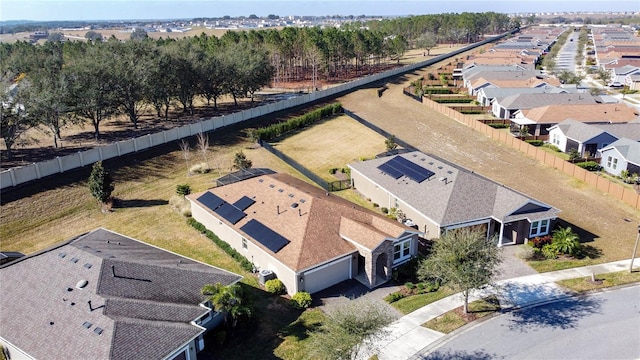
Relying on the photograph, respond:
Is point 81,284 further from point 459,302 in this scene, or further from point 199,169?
point 199,169

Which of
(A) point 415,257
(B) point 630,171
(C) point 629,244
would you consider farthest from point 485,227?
(B) point 630,171

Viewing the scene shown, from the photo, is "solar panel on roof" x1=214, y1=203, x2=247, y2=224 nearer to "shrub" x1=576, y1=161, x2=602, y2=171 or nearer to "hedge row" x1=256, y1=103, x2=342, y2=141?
"hedge row" x1=256, y1=103, x2=342, y2=141

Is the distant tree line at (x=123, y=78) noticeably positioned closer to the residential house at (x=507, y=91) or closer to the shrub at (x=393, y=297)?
the residential house at (x=507, y=91)

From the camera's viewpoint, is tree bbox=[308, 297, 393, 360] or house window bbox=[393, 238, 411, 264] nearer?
tree bbox=[308, 297, 393, 360]

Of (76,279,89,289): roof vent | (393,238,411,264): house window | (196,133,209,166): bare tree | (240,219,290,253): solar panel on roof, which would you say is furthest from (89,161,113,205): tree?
(393,238,411,264): house window

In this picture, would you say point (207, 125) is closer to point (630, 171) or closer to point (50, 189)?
point (50, 189)

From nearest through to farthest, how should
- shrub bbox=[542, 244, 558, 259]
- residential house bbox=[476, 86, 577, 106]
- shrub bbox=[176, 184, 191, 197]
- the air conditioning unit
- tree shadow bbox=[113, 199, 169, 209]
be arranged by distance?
the air conditioning unit, shrub bbox=[542, 244, 558, 259], tree shadow bbox=[113, 199, 169, 209], shrub bbox=[176, 184, 191, 197], residential house bbox=[476, 86, 577, 106]

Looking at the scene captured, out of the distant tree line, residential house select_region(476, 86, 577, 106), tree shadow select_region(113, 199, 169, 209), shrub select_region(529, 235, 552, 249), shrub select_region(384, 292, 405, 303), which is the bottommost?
shrub select_region(384, 292, 405, 303)
